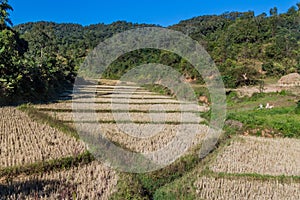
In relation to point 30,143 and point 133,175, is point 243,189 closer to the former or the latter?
point 133,175

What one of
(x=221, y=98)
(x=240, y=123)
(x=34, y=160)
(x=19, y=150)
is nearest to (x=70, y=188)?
(x=34, y=160)

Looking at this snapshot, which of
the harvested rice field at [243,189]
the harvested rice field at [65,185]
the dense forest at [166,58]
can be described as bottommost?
the harvested rice field at [243,189]

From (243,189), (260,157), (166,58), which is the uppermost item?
(166,58)

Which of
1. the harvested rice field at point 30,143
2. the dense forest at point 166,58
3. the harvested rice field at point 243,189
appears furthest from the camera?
the dense forest at point 166,58

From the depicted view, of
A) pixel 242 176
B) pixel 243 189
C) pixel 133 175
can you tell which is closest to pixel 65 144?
pixel 133 175

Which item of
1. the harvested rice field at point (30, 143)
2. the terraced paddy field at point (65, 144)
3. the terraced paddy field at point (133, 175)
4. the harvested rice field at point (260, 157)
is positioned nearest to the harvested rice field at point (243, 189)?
the terraced paddy field at point (133, 175)

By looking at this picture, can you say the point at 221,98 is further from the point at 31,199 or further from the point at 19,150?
the point at 31,199

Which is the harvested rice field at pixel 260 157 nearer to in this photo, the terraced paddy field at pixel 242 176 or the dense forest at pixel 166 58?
the terraced paddy field at pixel 242 176

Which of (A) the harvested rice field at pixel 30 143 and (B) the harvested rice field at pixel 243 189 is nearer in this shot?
(B) the harvested rice field at pixel 243 189
